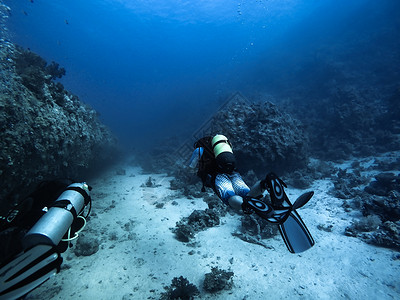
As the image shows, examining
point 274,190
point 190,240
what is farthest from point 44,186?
point 274,190

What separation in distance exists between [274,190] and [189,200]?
6.24m

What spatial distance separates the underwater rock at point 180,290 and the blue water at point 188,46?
22120mm

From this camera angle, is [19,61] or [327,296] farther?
[19,61]

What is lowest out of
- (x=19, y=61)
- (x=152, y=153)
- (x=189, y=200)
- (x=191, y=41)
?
(x=152, y=153)

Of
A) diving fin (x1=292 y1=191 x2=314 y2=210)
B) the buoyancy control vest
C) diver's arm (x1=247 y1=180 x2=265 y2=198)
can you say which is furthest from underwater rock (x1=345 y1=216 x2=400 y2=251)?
the buoyancy control vest

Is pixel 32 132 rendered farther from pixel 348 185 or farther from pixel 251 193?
pixel 348 185

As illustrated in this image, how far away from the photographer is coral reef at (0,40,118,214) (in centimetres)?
532

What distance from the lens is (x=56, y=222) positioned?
8.88 ft

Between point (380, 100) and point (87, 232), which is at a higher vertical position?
point (380, 100)

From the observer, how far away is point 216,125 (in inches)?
415

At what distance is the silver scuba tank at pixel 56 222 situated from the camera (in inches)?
97.7

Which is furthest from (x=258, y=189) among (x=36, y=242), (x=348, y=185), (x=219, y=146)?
(x=348, y=185)

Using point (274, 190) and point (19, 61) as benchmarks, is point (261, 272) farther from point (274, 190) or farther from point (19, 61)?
point (19, 61)

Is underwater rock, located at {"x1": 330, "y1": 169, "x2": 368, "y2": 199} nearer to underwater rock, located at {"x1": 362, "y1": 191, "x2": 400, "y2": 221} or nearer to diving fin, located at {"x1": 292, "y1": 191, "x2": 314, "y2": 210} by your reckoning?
underwater rock, located at {"x1": 362, "y1": 191, "x2": 400, "y2": 221}
